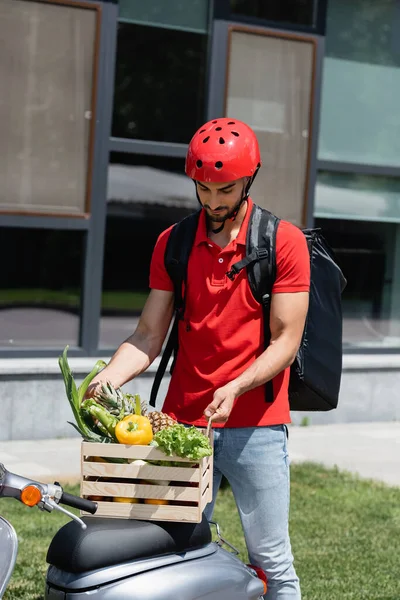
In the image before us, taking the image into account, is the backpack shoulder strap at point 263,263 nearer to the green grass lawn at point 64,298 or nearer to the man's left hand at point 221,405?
the man's left hand at point 221,405

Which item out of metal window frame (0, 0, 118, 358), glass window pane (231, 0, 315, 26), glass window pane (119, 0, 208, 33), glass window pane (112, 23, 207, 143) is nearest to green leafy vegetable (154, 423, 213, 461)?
metal window frame (0, 0, 118, 358)

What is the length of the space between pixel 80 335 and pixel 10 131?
1.80 meters

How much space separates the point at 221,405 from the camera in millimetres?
3475

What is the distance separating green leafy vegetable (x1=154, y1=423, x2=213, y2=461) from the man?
0.33m

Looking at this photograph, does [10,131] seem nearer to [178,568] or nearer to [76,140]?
[76,140]

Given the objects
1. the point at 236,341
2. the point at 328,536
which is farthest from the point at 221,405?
the point at 328,536

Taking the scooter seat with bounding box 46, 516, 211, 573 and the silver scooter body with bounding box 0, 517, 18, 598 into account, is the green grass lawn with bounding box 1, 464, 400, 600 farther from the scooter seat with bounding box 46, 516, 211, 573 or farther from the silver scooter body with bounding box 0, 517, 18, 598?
the silver scooter body with bounding box 0, 517, 18, 598

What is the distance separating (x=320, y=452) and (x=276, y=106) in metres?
3.23

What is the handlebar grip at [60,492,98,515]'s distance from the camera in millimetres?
2928

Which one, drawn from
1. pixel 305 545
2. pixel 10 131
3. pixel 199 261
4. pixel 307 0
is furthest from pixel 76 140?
pixel 199 261

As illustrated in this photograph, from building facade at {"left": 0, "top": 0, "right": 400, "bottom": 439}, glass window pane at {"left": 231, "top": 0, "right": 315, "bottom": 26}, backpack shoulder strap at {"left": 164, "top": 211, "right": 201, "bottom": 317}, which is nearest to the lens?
backpack shoulder strap at {"left": 164, "top": 211, "right": 201, "bottom": 317}

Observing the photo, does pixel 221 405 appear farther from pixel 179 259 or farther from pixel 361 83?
pixel 361 83

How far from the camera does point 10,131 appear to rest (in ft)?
28.6

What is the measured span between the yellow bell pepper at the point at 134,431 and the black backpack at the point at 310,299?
466mm
